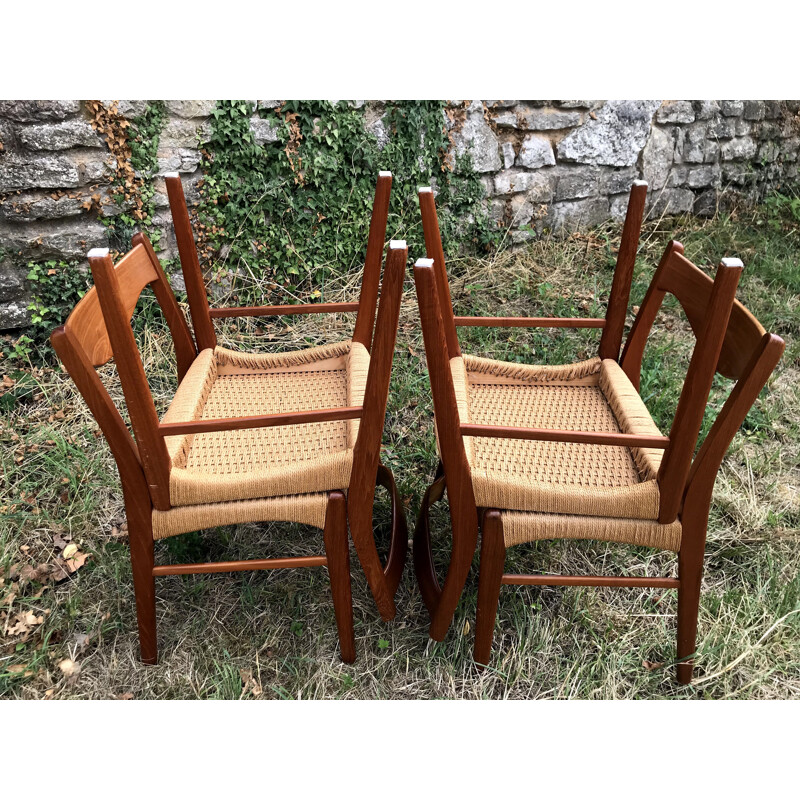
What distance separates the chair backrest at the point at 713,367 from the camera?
1330 mm

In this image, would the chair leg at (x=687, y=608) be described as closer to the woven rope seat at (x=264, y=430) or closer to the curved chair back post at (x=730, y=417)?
the curved chair back post at (x=730, y=417)

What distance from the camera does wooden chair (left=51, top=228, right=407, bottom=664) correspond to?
1407 mm

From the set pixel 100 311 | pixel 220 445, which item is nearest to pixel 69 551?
pixel 220 445

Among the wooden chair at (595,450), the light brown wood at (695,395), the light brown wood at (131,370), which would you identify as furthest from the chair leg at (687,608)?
the light brown wood at (131,370)

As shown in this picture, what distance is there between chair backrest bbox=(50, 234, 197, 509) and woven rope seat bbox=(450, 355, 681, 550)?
77 cm

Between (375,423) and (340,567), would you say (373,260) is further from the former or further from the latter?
(340,567)

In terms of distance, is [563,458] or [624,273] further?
[624,273]

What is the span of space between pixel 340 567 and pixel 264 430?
45cm

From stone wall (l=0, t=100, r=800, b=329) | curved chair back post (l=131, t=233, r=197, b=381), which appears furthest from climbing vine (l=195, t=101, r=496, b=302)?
curved chair back post (l=131, t=233, r=197, b=381)

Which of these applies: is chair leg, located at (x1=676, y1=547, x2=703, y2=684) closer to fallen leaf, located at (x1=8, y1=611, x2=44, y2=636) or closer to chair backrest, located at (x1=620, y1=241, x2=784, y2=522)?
chair backrest, located at (x1=620, y1=241, x2=784, y2=522)

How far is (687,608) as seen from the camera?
1696 millimetres

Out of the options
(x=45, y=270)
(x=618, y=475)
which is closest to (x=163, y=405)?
(x=45, y=270)

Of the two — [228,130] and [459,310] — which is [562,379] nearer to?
[459,310]

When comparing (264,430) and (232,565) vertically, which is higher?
(264,430)
